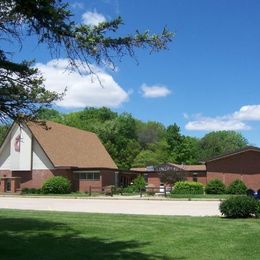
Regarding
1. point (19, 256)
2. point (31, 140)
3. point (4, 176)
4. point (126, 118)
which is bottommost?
point (19, 256)

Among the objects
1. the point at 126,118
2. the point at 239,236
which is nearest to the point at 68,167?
the point at 126,118

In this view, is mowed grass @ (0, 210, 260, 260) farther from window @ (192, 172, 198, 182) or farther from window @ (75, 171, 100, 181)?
window @ (192, 172, 198, 182)

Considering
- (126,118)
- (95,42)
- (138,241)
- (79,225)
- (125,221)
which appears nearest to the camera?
(95,42)

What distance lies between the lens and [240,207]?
18922mm

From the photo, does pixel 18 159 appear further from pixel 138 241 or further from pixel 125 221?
pixel 138 241

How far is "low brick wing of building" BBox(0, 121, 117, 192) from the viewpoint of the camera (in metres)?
60.7

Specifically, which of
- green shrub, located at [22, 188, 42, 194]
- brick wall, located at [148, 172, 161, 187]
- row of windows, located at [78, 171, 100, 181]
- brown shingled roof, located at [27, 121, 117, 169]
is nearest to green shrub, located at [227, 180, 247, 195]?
brick wall, located at [148, 172, 161, 187]

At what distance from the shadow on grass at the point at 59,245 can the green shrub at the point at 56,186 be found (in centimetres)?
3920

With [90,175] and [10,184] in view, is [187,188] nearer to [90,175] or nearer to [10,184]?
[90,175]

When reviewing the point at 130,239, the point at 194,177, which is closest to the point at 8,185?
the point at 194,177

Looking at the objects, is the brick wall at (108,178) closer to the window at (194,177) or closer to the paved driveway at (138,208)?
the window at (194,177)

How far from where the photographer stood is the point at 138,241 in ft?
45.8

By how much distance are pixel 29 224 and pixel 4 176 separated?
155 ft

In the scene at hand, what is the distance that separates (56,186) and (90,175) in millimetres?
6220
